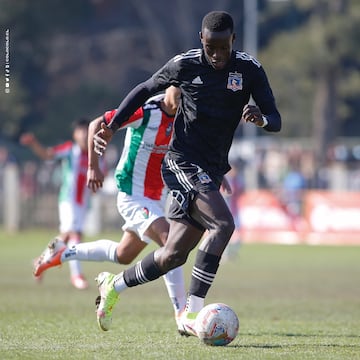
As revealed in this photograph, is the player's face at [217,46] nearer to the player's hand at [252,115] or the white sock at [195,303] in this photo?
the player's hand at [252,115]

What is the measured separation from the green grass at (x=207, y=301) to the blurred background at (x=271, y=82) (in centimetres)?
750

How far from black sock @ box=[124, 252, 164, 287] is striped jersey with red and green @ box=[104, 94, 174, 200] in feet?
4.70

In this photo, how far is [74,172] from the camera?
53.7 feet

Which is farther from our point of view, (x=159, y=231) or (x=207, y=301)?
(x=207, y=301)

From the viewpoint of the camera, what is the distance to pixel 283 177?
35.3m

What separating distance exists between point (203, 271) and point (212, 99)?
1.40m

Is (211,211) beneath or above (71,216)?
above

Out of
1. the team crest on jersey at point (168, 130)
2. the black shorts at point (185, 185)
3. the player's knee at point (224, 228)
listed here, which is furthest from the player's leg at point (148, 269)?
the team crest on jersey at point (168, 130)

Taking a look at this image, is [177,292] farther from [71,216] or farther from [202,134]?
[71,216]

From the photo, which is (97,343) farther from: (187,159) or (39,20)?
(39,20)

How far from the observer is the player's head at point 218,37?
27.5 ft

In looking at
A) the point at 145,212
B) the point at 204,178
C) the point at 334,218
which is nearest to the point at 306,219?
the point at 334,218

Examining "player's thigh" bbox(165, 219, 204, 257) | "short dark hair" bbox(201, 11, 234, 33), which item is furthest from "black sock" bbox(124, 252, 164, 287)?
"short dark hair" bbox(201, 11, 234, 33)

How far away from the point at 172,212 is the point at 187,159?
46cm
